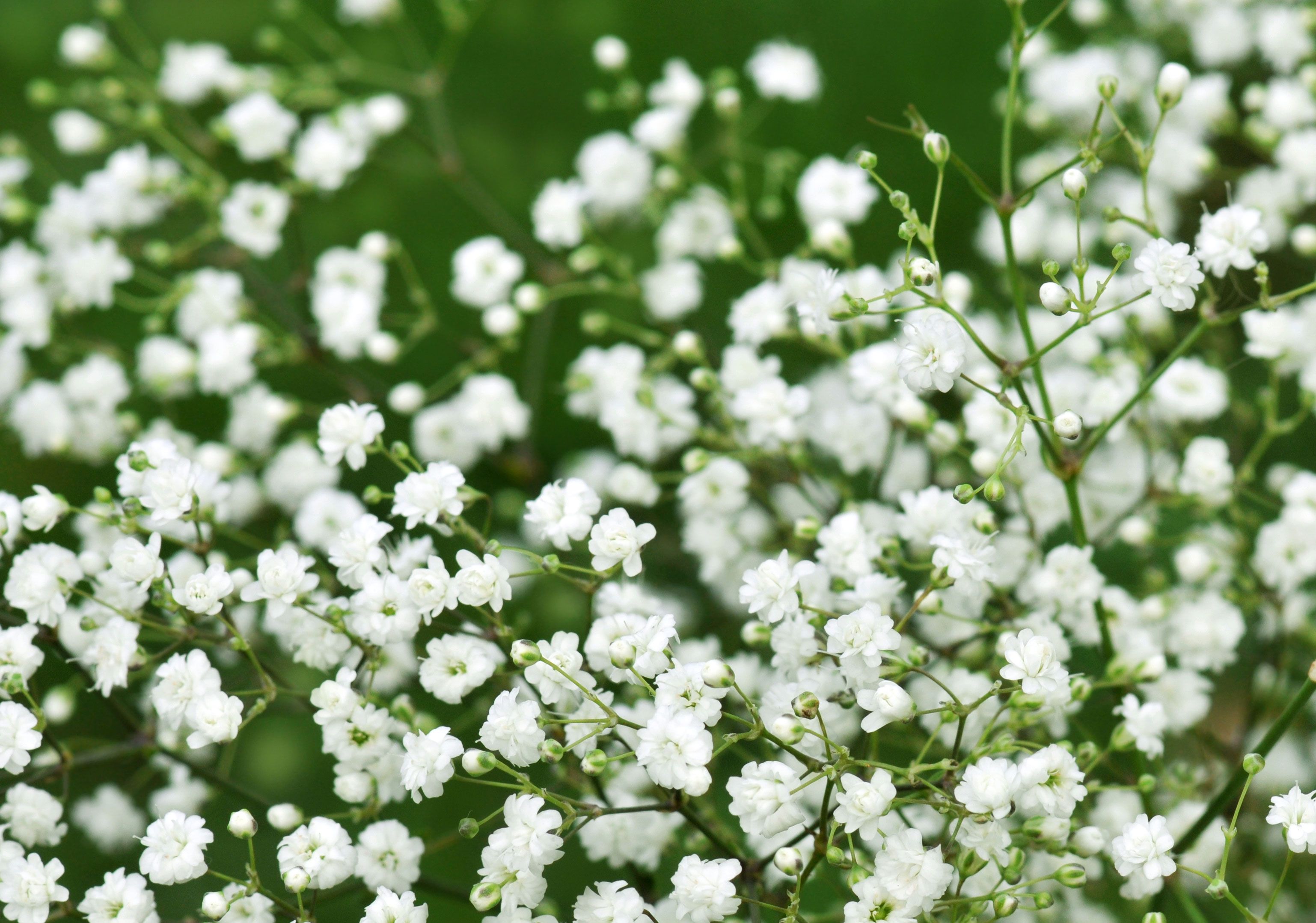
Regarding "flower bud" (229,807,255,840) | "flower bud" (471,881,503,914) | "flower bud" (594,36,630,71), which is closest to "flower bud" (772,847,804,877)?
"flower bud" (471,881,503,914)

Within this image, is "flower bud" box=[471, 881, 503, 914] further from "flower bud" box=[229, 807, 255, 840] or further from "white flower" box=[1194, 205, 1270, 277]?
"white flower" box=[1194, 205, 1270, 277]

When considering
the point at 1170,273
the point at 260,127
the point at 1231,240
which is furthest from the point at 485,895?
the point at 260,127

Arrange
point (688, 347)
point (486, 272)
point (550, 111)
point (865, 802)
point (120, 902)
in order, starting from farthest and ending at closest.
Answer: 1. point (550, 111)
2. point (486, 272)
3. point (688, 347)
4. point (120, 902)
5. point (865, 802)

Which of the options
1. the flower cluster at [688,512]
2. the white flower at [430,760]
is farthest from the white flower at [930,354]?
the white flower at [430,760]

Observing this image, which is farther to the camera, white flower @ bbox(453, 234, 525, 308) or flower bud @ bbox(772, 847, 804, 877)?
white flower @ bbox(453, 234, 525, 308)

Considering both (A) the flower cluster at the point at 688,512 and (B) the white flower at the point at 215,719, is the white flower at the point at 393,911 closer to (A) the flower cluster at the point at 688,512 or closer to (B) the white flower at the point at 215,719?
(A) the flower cluster at the point at 688,512

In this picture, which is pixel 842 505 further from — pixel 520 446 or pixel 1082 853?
pixel 520 446

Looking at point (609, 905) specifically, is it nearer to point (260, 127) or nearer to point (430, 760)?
point (430, 760)
